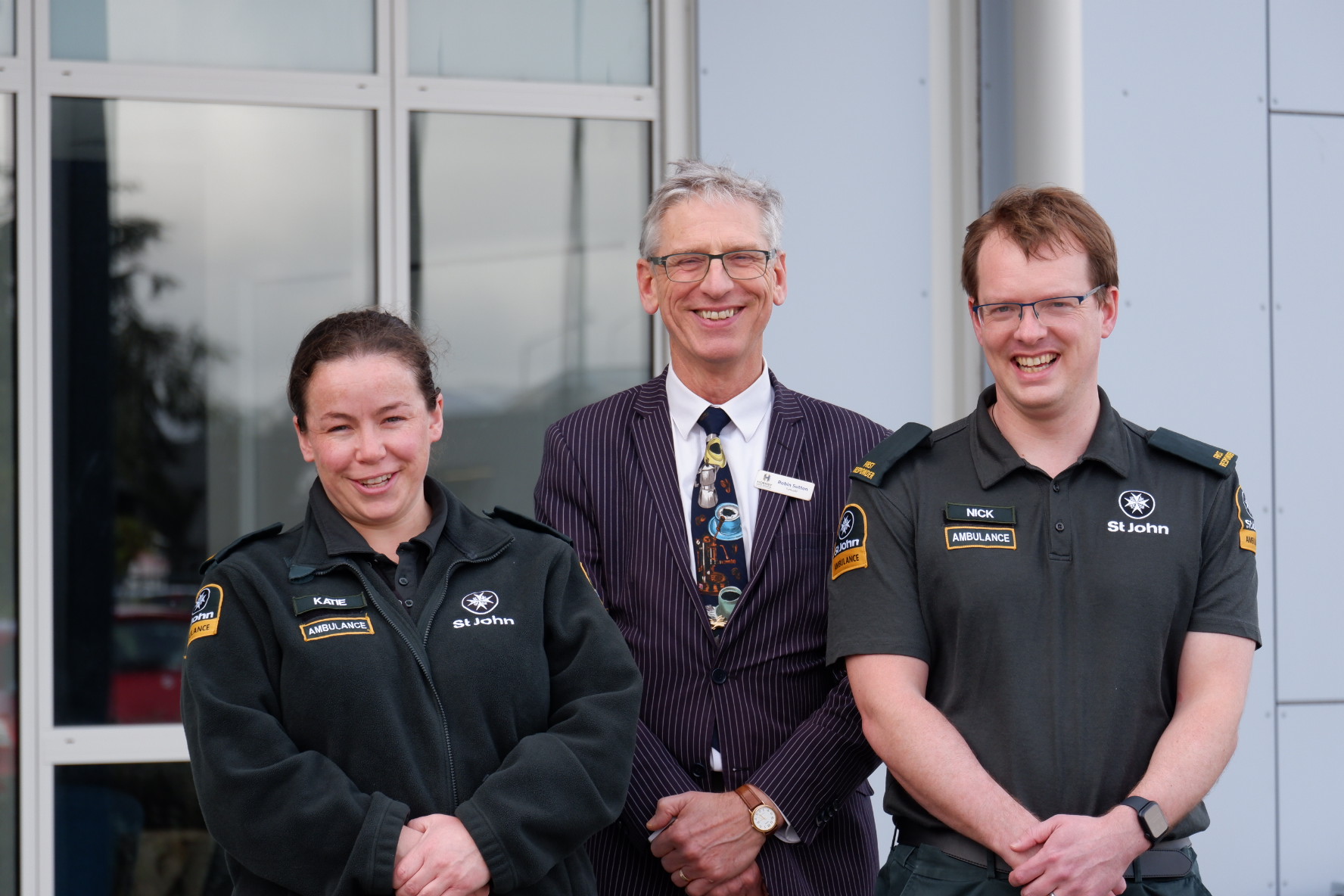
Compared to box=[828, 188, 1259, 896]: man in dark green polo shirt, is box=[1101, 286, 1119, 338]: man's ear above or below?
above

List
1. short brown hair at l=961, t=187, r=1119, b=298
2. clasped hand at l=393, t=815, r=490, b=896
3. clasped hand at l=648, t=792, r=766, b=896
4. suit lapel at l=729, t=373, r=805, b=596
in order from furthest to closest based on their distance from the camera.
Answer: suit lapel at l=729, t=373, r=805, b=596 < clasped hand at l=648, t=792, r=766, b=896 < short brown hair at l=961, t=187, r=1119, b=298 < clasped hand at l=393, t=815, r=490, b=896

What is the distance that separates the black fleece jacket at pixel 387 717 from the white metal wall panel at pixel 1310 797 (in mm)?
2618

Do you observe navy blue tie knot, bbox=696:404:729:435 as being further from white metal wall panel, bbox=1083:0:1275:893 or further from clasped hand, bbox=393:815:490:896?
white metal wall panel, bbox=1083:0:1275:893

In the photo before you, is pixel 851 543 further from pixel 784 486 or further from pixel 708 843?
pixel 708 843

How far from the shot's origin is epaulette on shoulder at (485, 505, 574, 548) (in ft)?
6.75

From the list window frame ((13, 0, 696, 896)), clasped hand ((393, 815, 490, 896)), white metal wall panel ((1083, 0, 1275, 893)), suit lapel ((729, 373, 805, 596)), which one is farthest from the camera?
white metal wall panel ((1083, 0, 1275, 893))

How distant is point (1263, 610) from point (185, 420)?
3233 millimetres

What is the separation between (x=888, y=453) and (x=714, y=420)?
0.38 m

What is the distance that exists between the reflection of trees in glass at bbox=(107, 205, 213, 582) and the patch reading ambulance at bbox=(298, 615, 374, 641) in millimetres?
1972

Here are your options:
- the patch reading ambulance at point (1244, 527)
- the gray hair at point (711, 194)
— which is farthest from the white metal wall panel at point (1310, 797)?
the gray hair at point (711, 194)

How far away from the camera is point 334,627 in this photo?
1813 mm

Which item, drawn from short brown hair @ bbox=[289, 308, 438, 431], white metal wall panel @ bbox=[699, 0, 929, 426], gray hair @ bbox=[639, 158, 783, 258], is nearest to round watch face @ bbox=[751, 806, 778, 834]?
short brown hair @ bbox=[289, 308, 438, 431]

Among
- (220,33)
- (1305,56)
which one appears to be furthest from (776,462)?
(1305,56)

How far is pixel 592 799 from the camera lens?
1828mm
